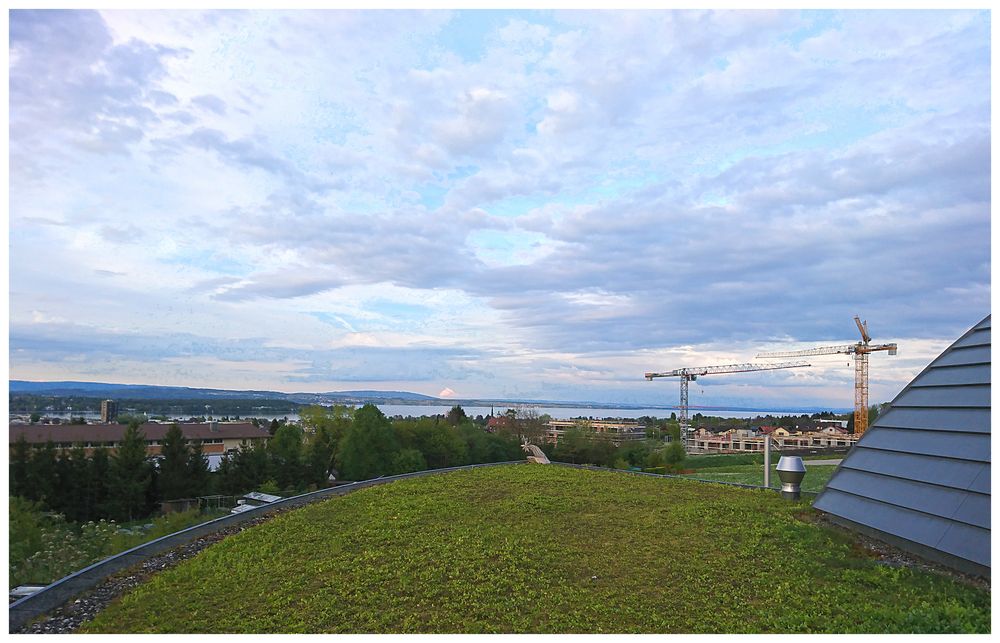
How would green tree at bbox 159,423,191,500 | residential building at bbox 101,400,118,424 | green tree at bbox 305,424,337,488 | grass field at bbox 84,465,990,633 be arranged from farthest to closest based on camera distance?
residential building at bbox 101,400,118,424 < green tree at bbox 305,424,337,488 < green tree at bbox 159,423,191,500 < grass field at bbox 84,465,990,633

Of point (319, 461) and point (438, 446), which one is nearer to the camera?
point (319, 461)

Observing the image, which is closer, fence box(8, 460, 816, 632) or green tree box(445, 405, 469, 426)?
fence box(8, 460, 816, 632)

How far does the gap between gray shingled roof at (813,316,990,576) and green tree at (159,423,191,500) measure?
77.4 ft

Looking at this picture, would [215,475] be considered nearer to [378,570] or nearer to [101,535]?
[101,535]

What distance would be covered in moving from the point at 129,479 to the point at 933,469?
84.6ft

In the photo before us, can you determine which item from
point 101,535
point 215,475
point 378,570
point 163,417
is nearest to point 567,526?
point 378,570

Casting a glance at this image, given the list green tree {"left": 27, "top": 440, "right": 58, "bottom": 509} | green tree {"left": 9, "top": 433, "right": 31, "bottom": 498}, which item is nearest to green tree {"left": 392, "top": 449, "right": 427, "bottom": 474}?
green tree {"left": 27, "top": 440, "right": 58, "bottom": 509}

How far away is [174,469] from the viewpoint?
24328mm

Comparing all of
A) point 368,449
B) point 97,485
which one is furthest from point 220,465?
point 368,449

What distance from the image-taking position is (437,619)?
5359 mm

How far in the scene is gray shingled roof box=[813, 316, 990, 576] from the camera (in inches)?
243

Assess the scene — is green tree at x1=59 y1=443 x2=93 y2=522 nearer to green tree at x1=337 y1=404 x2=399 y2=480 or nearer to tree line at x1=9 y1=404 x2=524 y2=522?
tree line at x1=9 y1=404 x2=524 y2=522

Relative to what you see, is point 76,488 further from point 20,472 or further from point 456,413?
point 456,413

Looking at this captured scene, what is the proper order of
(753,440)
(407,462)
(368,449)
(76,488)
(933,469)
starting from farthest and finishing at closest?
(753,440) → (407,462) → (368,449) → (76,488) → (933,469)
